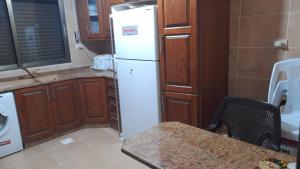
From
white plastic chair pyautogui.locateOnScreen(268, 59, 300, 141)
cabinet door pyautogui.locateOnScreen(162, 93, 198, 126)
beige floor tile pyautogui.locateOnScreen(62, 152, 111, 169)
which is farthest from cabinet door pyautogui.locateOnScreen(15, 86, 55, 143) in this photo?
white plastic chair pyautogui.locateOnScreen(268, 59, 300, 141)

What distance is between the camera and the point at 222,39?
2215 mm

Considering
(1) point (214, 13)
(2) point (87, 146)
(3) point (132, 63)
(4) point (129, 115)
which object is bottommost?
(2) point (87, 146)

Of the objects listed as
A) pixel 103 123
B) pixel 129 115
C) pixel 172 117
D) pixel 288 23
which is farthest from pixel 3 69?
pixel 288 23

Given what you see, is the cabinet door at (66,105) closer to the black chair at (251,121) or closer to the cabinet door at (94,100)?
the cabinet door at (94,100)

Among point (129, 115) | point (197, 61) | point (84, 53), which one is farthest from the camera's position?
point (84, 53)

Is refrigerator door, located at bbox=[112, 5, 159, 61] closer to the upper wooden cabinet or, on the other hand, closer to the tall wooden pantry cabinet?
the tall wooden pantry cabinet

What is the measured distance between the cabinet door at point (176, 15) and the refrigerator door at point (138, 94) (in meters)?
0.38

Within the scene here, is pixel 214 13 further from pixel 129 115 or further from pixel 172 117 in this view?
pixel 129 115

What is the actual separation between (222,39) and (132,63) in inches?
38.0

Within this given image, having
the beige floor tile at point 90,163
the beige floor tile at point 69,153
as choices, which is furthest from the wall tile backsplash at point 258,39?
the beige floor tile at point 69,153

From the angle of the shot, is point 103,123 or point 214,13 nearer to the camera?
point 214,13

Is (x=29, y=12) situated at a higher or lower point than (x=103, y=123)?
higher

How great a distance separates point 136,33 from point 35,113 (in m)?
1.68

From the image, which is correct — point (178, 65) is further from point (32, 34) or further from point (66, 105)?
point (32, 34)
